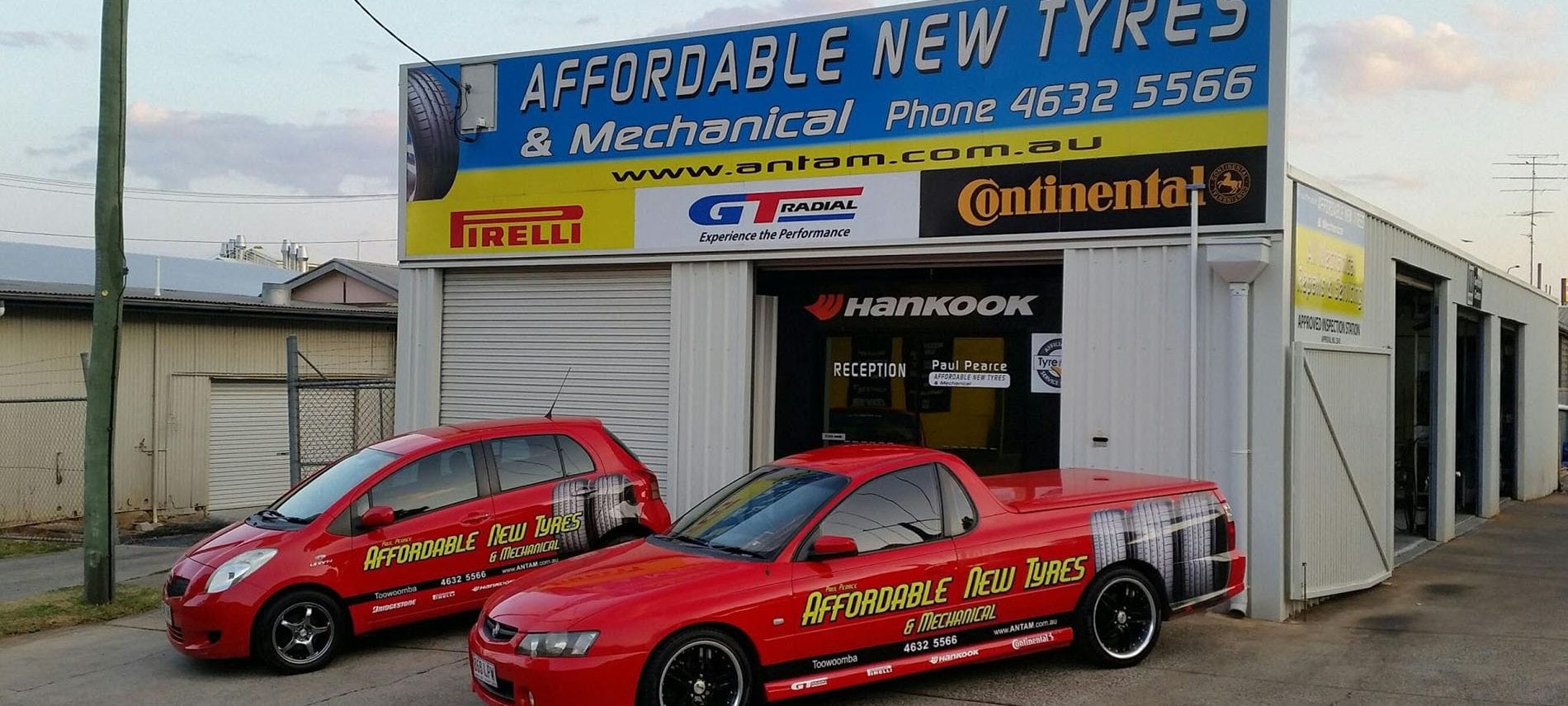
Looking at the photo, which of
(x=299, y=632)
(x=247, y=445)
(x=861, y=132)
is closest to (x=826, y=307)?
(x=861, y=132)

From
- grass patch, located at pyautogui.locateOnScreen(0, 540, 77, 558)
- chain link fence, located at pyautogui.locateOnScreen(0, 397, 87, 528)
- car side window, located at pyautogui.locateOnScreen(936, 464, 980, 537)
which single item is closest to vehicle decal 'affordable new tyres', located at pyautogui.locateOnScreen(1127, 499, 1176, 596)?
car side window, located at pyautogui.locateOnScreen(936, 464, 980, 537)

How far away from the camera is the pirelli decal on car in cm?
667

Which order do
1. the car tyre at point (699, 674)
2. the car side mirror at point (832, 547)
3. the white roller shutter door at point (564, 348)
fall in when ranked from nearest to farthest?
the car tyre at point (699, 674) → the car side mirror at point (832, 547) → the white roller shutter door at point (564, 348)

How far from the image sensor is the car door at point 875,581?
6.69 metres

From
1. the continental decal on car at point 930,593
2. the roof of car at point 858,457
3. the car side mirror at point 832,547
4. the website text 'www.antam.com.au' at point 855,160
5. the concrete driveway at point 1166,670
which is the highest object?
the website text 'www.antam.com.au' at point 855,160

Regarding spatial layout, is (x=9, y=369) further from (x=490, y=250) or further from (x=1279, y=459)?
(x=1279, y=459)

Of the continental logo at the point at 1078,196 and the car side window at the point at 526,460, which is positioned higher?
the continental logo at the point at 1078,196

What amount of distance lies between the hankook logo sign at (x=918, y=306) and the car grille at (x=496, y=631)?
6.36m

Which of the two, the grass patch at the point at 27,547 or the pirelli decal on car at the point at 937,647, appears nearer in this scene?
the pirelli decal on car at the point at 937,647

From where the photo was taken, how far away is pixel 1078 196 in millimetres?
10602

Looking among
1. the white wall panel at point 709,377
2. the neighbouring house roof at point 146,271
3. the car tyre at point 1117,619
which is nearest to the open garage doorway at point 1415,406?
the white wall panel at point 709,377

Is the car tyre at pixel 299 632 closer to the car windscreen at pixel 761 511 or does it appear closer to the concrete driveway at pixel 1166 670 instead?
the concrete driveway at pixel 1166 670

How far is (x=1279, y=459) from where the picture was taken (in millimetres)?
9734

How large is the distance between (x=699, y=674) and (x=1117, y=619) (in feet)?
9.41
